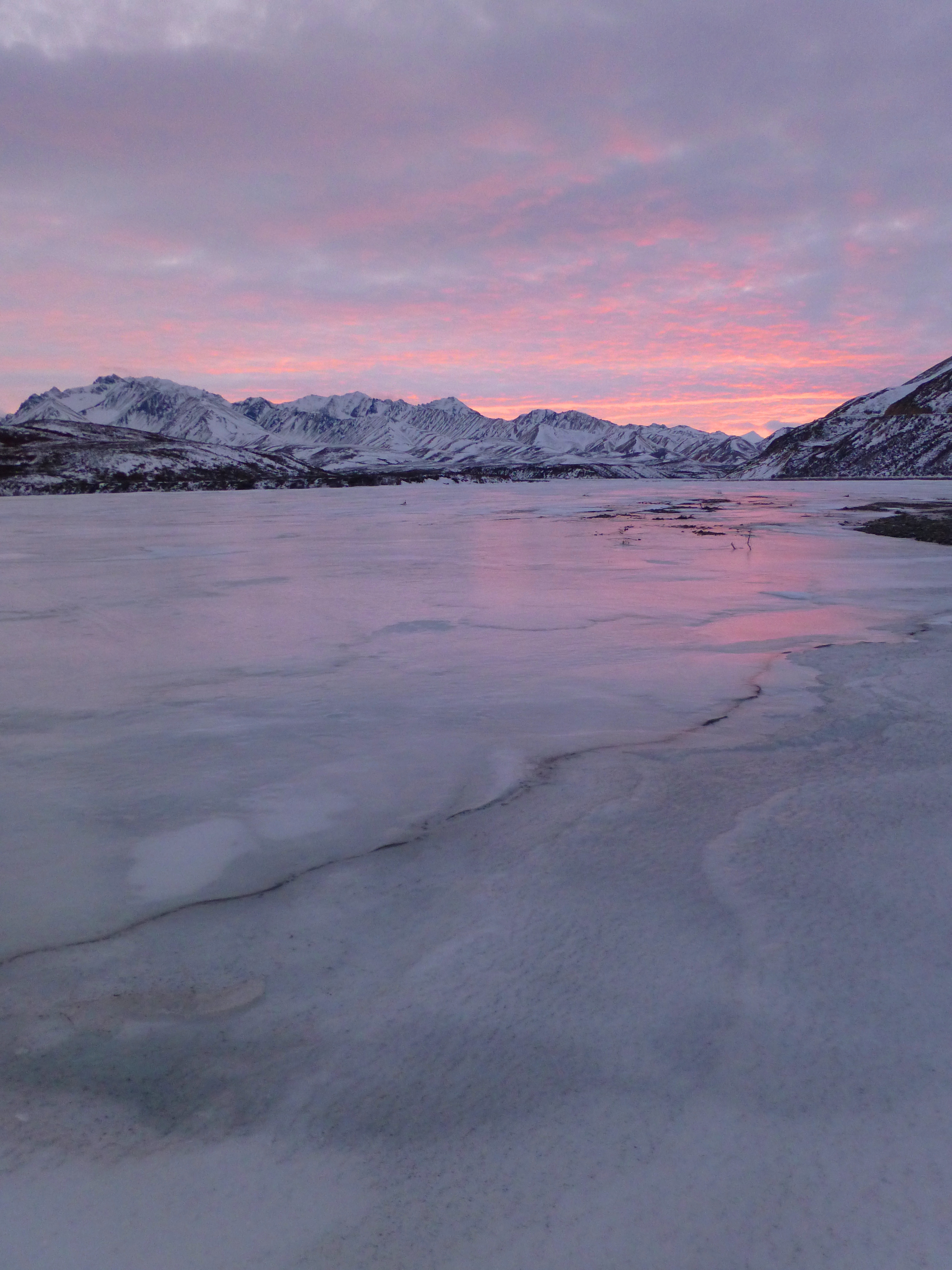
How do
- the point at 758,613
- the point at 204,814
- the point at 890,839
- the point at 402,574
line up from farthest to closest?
the point at 402,574
the point at 758,613
the point at 204,814
the point at 890,839

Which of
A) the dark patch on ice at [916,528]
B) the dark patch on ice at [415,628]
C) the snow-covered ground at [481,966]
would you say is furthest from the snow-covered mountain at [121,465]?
the snow-covered ground at [481,966]

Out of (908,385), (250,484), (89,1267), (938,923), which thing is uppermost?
(908,385)

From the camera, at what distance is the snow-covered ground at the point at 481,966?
2229mm

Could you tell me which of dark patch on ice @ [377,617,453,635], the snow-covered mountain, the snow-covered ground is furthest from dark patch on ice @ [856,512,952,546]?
the snow-covered mountain

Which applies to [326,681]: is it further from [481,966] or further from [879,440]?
[879,440]

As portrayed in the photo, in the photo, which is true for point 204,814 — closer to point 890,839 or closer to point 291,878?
point 291,878

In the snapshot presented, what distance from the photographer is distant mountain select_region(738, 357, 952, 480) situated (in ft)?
419

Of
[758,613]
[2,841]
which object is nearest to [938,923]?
[2,841]

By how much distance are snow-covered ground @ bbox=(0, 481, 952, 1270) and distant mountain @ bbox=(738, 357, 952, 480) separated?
124080 mm

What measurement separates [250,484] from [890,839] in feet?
376

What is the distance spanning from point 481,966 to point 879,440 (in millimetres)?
160586

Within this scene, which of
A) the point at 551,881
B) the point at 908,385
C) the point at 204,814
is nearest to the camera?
the point at 551,881

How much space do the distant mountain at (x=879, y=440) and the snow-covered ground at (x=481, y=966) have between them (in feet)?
407

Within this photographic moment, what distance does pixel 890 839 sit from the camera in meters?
4.19
